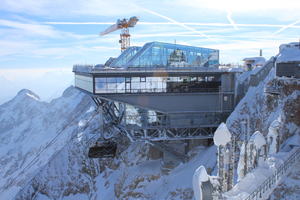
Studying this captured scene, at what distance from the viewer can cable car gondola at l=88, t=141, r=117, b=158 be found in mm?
33219

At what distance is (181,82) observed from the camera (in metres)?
31.8

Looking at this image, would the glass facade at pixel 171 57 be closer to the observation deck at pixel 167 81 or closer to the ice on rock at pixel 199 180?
the observation deck at pixel 167 81

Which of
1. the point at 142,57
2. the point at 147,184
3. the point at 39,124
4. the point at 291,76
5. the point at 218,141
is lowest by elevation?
the point at 39,124

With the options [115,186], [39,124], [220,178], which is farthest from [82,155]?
[39,124]

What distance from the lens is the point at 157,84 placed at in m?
31.0

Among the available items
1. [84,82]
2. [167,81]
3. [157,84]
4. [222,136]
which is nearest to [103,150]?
[84,82]

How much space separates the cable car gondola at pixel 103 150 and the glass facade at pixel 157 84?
859 centimetres

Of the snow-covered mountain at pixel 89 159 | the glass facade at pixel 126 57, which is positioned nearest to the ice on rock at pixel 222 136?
the snow-covered mountain at pixel 89 159

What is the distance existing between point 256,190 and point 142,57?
21.9 meters

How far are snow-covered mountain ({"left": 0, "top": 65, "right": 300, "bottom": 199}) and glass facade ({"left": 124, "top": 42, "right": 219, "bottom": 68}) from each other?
7527 millimetres

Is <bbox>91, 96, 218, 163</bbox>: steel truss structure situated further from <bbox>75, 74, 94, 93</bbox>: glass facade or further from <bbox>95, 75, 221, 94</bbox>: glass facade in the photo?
<bbox>95, 75, 221, 94</bbox>: glass facade

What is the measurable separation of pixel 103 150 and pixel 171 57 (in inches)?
591

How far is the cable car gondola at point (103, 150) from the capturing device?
33219mm

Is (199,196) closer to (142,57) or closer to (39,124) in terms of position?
(142,57)
